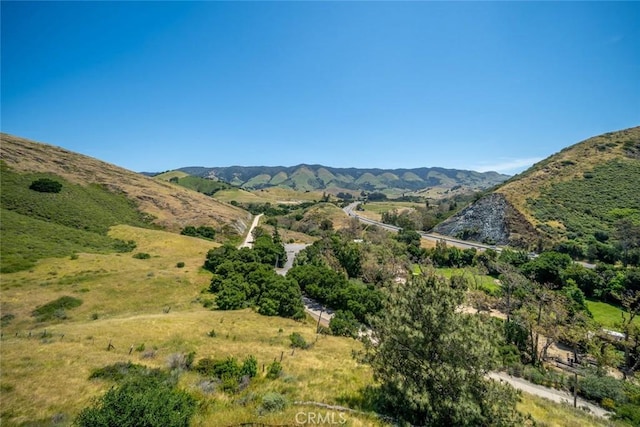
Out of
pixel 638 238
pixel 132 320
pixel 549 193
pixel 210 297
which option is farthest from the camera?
pixel 549 193

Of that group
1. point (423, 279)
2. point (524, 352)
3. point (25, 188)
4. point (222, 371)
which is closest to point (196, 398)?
point (222, 371)

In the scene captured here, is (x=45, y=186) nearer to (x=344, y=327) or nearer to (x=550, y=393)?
(x=344, y=327)

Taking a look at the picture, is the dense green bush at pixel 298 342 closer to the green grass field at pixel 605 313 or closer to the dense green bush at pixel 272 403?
the dense green bush at pixel 272 403

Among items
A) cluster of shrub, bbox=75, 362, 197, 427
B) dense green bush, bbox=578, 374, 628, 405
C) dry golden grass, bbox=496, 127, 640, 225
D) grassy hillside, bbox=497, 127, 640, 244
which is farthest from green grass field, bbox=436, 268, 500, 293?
cluster of shrub, bbox=75, 362, 197, 427

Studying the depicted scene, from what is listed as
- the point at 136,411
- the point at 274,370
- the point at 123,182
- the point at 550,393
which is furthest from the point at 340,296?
the point at 123,182

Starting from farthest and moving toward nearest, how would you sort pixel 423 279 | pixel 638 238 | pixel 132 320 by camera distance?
pixel 638 238 < pixel 132 320 < pixel 423 279

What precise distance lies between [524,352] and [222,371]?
40382mm

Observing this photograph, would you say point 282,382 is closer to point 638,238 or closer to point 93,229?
point 93,229

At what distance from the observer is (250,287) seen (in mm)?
48031

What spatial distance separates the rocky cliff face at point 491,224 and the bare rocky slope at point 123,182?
85335 mm

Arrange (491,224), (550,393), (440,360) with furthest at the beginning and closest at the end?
A: (491,224)
(550,393)
(440,360)

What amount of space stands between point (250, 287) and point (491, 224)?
89.0m

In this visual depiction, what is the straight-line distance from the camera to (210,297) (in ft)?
156

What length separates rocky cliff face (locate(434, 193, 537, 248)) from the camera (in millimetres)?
88312
